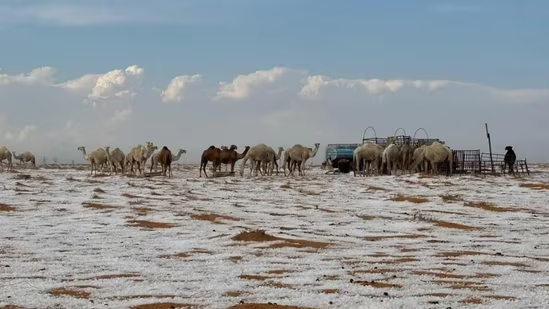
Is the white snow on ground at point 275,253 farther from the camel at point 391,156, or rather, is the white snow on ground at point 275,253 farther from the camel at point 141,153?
the camel at point 391,156

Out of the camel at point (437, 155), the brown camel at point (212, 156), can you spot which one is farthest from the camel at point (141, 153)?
the camel at point (437, 155)

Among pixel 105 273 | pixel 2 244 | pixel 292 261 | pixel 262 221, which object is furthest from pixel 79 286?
pixel 262 221

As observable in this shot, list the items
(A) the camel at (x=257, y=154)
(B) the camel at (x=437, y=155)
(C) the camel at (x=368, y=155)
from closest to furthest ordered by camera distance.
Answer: (B) the camel at (x=437, y=155) < (C) the camel at (x=368, y=155) < (A) the camel at (x=257, y=154)

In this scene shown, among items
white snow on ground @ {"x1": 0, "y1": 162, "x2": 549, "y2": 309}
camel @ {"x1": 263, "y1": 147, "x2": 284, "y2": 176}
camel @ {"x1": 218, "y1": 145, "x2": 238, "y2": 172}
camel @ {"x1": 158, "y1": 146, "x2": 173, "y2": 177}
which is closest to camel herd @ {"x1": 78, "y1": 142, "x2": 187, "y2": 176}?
camel @ {"x1": 158, "y1": 146, "x2": 173, "y2": 177}

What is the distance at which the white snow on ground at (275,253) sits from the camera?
28.3 ft

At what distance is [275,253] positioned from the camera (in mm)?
12648

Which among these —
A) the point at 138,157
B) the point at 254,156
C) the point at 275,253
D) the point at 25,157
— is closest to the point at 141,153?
the point at 138,157

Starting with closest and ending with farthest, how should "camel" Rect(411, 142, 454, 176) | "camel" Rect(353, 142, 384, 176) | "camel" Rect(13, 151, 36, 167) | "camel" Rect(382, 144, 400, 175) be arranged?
"camel" Rect(411, 142, 454, 176)
"camel" Rect(382, 144, 400, 175)
"camel" Rect(353, 142, 384, 176)
"camel" Rect(13, 151, 36, 167)

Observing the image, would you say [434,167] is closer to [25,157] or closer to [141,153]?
[141,153]

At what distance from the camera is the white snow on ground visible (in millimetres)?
8641

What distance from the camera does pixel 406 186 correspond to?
3569 cm

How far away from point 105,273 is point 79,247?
336cm

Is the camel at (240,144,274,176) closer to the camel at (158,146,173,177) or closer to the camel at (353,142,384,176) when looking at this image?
the camel at (158,146,173,177)

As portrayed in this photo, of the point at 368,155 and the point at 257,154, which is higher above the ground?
the point at 257,154
